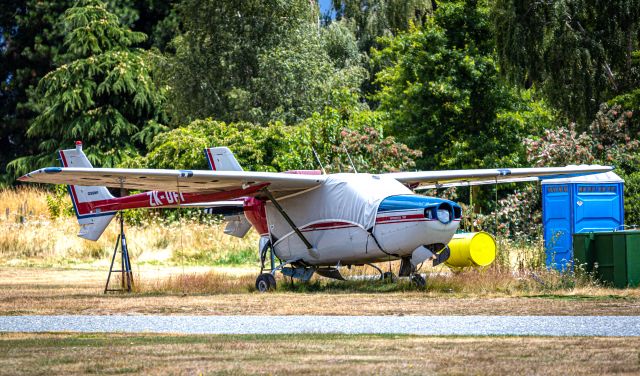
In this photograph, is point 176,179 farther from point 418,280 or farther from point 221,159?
point 418,280

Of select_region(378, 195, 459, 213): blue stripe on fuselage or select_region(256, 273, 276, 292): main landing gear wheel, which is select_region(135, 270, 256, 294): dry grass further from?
select_region(378, 195, 459, 213): blue stripe on fuselage

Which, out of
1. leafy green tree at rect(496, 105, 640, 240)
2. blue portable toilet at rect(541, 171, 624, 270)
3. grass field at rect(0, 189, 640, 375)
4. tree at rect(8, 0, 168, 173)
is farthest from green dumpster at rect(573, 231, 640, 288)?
tree at rect(8, 0, 168, 173)

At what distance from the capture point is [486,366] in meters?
8.40

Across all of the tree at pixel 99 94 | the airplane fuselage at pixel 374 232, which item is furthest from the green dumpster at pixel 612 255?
the tree at pixel 99 94

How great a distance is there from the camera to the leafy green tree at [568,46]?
107 ft

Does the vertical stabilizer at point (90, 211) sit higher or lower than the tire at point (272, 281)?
higher

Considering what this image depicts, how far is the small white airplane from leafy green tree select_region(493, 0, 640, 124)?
12483 millimetres

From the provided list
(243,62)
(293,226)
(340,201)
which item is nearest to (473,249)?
(340,201)

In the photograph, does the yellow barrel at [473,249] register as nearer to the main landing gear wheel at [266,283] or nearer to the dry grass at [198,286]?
the main landing gear wheel at [266,283]

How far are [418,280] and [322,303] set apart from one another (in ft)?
10.4

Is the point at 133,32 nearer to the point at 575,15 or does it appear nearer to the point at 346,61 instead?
the point at 346,61

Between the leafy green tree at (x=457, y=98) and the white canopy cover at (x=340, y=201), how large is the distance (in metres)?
20.0

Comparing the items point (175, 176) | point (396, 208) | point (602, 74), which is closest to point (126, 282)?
point (175, 176)

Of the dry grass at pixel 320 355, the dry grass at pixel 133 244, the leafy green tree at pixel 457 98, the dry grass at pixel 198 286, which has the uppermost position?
the leafy green tree at pixel 457 98
